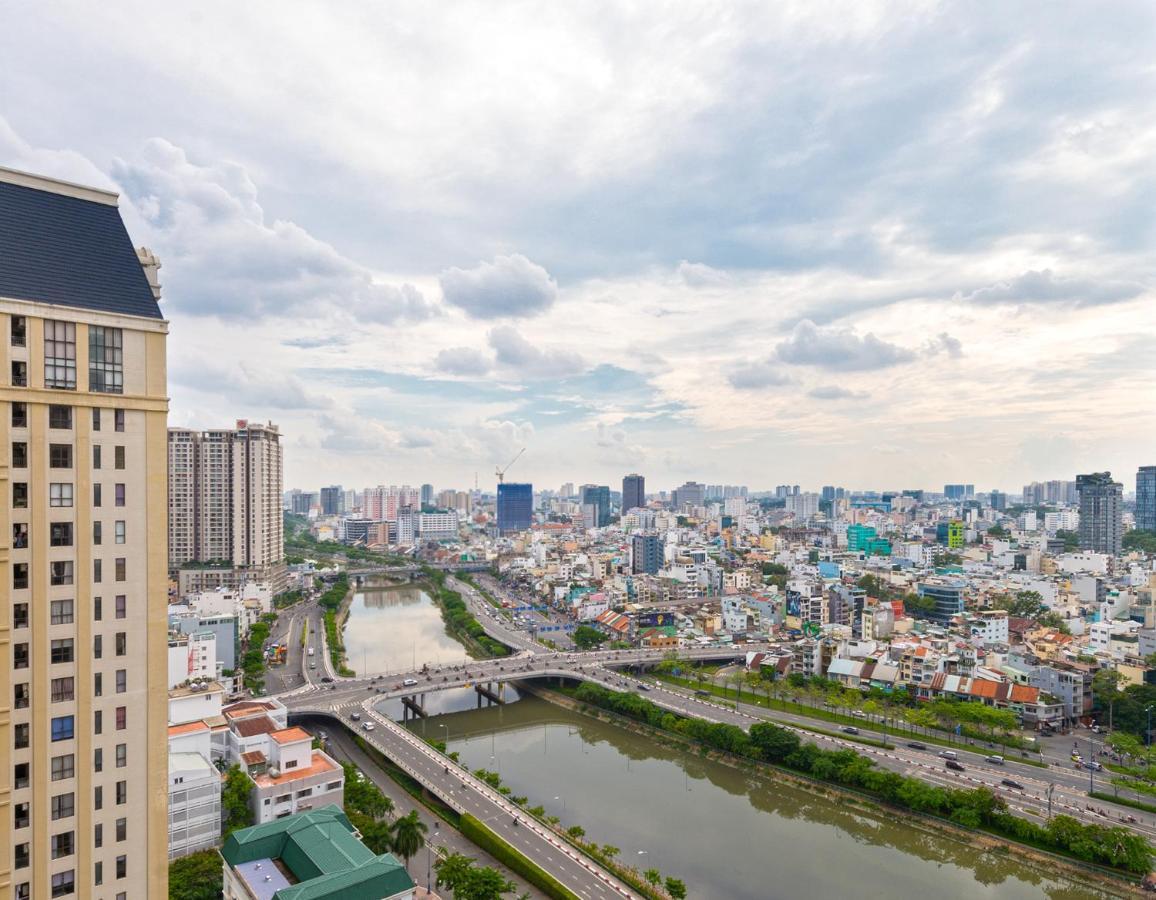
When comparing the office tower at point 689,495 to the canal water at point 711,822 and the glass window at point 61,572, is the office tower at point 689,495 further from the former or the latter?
the glass window at point 61,572

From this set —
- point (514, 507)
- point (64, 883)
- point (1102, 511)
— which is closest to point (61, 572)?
point (64, 883)

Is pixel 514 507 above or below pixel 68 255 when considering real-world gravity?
below

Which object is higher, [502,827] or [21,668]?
[21,668]

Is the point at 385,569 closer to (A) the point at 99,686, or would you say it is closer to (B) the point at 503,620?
(B) the point at 503,620

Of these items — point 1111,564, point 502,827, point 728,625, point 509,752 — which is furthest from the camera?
point 1111,564

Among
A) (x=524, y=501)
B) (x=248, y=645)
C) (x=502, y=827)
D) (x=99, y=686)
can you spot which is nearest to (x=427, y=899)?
(x=502, y=827)

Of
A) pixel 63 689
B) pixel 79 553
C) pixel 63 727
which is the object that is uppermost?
pixel 79 553

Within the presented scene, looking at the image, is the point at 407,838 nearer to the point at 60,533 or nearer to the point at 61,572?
the point at 61,572
